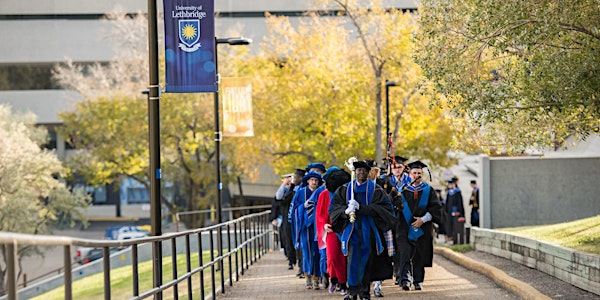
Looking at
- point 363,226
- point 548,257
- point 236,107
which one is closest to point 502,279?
point 548,257

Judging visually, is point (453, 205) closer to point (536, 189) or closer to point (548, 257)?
point (536, 189)

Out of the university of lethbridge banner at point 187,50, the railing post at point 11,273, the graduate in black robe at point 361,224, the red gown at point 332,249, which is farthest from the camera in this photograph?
the red gown at point 332,249

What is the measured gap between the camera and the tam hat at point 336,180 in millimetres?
16234

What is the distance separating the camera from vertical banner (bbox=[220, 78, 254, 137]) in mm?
26297

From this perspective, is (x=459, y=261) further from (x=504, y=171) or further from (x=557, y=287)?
(x=504, y=171)

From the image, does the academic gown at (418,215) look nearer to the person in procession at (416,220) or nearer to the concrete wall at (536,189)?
the person in procession at (416,220)

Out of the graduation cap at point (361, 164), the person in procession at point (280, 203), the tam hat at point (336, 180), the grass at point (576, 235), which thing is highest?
the graduation cap at point (361, 164)

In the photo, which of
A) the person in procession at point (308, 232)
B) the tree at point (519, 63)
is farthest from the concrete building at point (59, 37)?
the tree at point (519, 63)

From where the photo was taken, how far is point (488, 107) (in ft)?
57.1

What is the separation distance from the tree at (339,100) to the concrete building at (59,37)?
81.4 ft

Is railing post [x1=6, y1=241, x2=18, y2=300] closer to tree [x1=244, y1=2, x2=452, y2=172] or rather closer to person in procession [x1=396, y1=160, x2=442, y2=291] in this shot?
person in procession [x1=396, y1=160, x2=442, y2=291]

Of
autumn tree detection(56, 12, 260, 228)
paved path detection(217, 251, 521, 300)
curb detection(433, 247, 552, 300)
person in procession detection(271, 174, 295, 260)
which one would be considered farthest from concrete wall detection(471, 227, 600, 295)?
autumn tree detection(56, 12, 260, 228)

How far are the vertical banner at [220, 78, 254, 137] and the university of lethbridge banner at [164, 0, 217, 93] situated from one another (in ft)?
37.7

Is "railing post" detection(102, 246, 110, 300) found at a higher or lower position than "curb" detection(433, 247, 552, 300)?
higher
